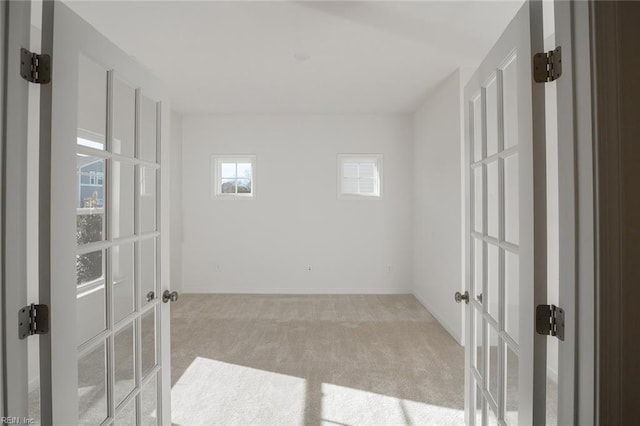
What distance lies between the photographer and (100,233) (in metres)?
1.33

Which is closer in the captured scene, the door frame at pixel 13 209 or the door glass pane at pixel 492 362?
the door frame at pixel 13 209

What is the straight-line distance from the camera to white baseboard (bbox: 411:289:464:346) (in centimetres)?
365

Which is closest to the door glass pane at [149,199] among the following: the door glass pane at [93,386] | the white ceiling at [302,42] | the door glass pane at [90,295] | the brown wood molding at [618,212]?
the door glass pane at [90,295]

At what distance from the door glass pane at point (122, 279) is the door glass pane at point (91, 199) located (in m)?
0.11

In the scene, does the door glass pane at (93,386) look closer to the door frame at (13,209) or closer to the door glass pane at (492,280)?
the door frame at (13,209)

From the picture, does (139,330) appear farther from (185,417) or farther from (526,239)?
→ (526,239)

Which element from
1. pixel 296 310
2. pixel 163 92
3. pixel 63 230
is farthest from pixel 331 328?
pixel 63 230

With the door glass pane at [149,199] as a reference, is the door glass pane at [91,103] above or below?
above

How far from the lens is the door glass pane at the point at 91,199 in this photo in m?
1.29

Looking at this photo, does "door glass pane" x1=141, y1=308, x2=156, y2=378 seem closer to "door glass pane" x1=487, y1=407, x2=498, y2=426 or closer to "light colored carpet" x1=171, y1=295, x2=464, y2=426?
"light colored carpet" x1=171, y1=295, x2=464, y2=426

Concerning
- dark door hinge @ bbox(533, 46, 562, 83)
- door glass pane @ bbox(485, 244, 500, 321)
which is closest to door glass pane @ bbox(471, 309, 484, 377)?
door glass pane @ bbox(485, 244, 500, 321)

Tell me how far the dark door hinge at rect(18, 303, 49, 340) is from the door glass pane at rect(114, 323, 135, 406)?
0.34 m

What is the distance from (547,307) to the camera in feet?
3.67

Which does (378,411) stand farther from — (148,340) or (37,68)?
(37,68)
